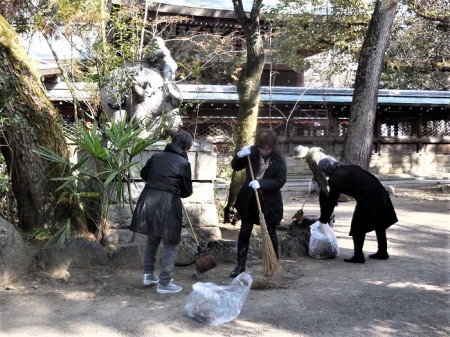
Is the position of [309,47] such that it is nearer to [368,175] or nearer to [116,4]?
[116,4]

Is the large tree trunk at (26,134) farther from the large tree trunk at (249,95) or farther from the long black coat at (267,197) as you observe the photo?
the large tree trunk at (249,95)

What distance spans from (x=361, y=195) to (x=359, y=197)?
36mm

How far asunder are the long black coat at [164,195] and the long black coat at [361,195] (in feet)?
6.28

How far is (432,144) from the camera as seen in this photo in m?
21.3

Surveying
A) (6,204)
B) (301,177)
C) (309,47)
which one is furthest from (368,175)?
(301,177)

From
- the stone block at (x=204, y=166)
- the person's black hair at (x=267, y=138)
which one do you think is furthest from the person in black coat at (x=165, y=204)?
the stone block at (x=204, y=166)

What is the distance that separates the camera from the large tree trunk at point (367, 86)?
11180mm

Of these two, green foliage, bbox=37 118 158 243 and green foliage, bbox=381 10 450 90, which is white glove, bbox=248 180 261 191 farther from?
green foliage, bbox=381 10 450 90

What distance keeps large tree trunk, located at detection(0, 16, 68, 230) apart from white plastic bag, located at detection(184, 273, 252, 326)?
7.53ft

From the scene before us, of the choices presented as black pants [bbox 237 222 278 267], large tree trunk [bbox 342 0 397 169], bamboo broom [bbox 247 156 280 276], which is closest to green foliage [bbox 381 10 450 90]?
large tree trunk [bbox 342 0 397 169]

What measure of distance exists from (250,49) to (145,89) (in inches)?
73.1

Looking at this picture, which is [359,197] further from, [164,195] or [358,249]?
[164,195]

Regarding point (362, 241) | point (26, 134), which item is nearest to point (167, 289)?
point (26, 134)

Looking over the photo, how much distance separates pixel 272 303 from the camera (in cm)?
450
